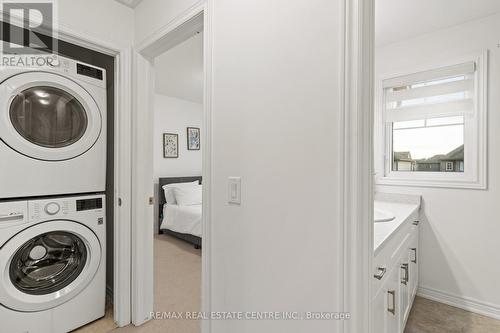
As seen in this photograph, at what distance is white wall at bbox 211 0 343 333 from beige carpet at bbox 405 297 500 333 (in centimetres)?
→ 154

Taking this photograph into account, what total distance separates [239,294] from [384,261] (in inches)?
28.3

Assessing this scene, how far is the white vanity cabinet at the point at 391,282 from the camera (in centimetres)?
106

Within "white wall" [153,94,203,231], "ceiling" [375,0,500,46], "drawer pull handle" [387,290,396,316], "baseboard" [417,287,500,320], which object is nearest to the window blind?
"ceiling" [375,0,500,46]

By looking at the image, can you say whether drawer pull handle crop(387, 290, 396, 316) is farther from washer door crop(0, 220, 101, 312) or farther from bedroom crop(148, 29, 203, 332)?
washer door crop(0, 220, 101, 312)

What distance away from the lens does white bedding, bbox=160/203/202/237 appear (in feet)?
11.4

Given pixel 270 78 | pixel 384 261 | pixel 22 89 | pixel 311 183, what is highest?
pixel 22 89

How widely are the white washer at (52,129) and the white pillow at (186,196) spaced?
2.18 metres

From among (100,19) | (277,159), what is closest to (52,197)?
(100,19)

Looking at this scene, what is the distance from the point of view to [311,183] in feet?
2.90

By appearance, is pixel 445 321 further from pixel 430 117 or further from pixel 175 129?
pixel 175 129

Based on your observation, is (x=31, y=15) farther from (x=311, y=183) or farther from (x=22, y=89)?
(x=311, y=183)

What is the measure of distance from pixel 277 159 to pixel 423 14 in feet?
6.81

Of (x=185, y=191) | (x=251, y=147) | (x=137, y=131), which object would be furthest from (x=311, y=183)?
(x=185, y=191)

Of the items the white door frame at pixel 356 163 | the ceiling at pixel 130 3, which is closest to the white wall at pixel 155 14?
the ceiling at pixel 130 3
